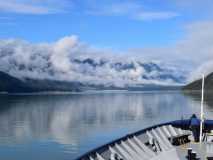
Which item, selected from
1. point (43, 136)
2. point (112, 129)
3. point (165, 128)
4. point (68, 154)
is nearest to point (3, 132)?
point (43, 136)

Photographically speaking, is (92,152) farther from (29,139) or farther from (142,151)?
(29,139)

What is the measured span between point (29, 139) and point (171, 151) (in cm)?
5579

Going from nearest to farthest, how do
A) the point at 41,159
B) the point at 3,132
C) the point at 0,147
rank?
1. the point at 41,159
2. the point at 0,147
3. the point at 3,132

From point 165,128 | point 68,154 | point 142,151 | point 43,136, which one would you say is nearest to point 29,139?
point 43,136

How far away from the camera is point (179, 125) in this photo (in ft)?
104

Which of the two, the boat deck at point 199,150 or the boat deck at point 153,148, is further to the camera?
the boat deck at point 199,150

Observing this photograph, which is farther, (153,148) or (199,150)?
(153,148)

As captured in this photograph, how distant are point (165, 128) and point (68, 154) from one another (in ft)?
90.4

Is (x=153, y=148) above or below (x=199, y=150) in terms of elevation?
below

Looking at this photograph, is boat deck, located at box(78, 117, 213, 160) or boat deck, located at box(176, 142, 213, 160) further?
boat deck, located at box(176, 142, 213, 160)

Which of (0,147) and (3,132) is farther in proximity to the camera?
(3,132)

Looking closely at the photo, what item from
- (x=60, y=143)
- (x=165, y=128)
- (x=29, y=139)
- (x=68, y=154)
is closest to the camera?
(x=165, y=128)

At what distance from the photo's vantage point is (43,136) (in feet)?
279

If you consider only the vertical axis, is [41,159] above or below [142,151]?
below
